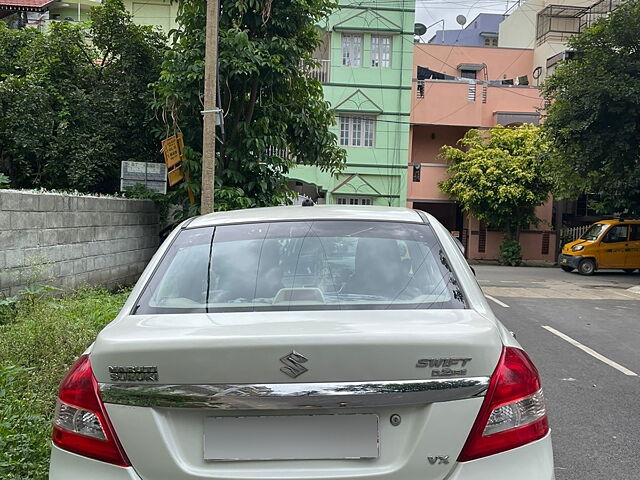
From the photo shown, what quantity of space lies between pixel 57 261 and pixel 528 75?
2904 centimetres

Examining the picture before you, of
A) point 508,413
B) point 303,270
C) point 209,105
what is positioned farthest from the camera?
point 209,105

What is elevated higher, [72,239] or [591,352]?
[72,239]

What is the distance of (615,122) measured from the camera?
1770 cm

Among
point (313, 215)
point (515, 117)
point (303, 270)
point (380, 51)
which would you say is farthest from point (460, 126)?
point (303, 270)

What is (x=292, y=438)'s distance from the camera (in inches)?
77.5

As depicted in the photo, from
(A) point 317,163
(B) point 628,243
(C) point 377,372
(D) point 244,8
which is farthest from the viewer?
(B) point 628,243

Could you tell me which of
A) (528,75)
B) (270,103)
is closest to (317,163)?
(270,103)

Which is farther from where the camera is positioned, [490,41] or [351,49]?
[490,41]

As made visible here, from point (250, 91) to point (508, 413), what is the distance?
30.9ft

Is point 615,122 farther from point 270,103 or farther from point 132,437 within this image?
point 132,437

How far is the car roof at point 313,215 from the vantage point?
10.0 ft

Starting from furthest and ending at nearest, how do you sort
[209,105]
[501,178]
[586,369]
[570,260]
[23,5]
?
1. [501,178]
2. [23,5]
3. [570,260]
4. [209,105]
5. [586,369]

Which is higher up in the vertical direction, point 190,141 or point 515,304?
point 190,141

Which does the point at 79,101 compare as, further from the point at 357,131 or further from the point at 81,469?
the point at 357,131
